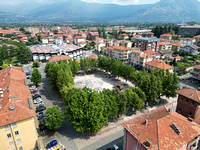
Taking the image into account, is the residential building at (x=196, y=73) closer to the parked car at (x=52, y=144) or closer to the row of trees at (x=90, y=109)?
the row of trees at (x=90, y=109)

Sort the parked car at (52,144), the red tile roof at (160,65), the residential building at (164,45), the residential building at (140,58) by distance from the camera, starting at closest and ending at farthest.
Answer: the parked car at (52,144) < the red tile roof at (160,65) < the residential building at (140,58) < the residential building at (164,45)

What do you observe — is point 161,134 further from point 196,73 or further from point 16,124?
point 196,73

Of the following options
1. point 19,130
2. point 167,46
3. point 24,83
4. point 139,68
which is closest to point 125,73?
point 139,68

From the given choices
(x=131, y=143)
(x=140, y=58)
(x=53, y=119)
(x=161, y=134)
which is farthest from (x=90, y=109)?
(x=140, y=58)

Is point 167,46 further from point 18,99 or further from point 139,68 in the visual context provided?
point 18,99

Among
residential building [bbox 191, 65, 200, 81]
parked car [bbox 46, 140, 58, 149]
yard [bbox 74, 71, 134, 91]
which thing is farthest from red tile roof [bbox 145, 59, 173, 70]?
parked car [bbox 46, 140, 58, 149]

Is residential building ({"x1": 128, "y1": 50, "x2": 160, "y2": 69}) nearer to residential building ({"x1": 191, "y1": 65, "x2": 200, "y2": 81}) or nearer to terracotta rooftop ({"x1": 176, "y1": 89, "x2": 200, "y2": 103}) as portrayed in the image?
residential building ({"x1": 191, "y1": 65, "x2": 200, "y2": 81})

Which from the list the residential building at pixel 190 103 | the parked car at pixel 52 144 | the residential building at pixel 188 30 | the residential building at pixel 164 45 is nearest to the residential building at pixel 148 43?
the residential building at pixel 164 45
